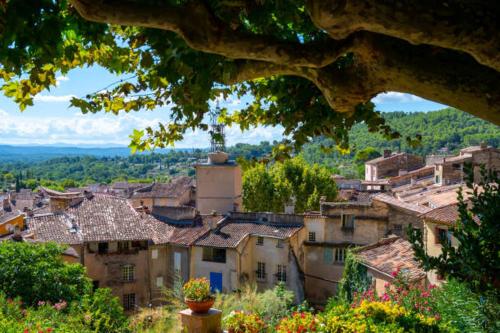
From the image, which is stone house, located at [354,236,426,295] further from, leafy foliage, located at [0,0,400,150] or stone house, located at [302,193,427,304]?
leafy foliage, located at [0,0,400,150]

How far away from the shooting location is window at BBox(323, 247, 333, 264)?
30484 millimetres

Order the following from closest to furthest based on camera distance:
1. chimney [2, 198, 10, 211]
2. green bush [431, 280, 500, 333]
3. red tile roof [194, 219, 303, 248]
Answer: green bush [431, 280, 500, 333] → red tile roof [194, 219, 303, 248] → chimney [2, 198, 10, 211]

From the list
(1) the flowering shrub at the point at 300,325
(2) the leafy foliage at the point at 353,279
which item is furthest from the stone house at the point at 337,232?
(1) the flowering shrub at the point at 300,325

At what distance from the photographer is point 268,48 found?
3676mm

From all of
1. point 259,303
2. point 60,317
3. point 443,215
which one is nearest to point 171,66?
point 60,317

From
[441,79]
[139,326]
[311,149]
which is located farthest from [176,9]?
[311,149]

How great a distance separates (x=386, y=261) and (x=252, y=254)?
35.0 ft

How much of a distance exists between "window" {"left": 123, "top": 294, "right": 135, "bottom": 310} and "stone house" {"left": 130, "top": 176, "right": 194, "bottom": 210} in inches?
1216

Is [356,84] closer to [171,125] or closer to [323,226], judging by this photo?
[171,125]

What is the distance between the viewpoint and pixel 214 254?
2911 centimetres

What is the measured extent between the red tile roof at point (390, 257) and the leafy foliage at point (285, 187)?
1840 centimetres

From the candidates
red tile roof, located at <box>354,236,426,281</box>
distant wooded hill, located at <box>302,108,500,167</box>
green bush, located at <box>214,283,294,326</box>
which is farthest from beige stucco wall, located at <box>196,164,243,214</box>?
distant wooded hill, located at <box>302,108,500,167</box>

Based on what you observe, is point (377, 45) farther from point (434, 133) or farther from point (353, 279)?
point (434, 133)

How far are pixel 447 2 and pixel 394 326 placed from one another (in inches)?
197
